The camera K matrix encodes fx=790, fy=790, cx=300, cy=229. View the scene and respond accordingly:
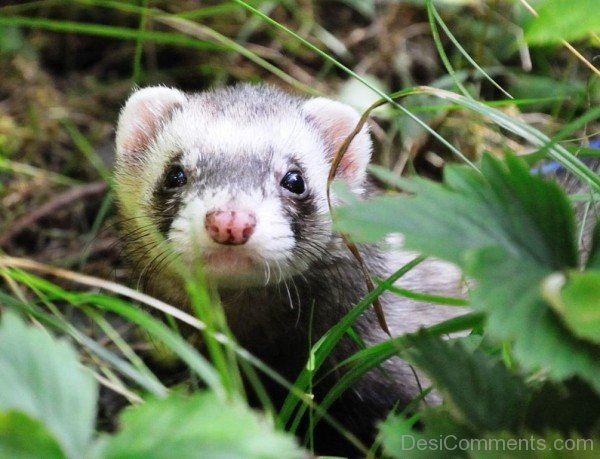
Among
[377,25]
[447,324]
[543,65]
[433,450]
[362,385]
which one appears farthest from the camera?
[377,25]

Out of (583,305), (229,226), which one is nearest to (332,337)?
(229,226)

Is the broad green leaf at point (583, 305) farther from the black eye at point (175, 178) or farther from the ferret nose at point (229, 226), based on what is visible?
the black eye at point (175, 178)

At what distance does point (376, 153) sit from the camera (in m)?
3.39

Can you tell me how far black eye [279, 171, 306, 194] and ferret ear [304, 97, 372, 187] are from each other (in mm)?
210

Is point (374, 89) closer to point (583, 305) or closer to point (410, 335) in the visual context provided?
point (410, 335)

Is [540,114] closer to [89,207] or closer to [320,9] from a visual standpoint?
[320,9]

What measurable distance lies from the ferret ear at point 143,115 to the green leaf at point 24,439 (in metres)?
1.48

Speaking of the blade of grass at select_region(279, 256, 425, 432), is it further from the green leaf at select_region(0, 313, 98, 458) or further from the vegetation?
the green leaf at select_region(0, 313, 98, 458)

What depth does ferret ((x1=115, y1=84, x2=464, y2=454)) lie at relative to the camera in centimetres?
188

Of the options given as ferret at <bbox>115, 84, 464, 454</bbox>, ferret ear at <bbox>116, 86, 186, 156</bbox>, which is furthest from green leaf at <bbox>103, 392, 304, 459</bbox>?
ferret ear at <bbox>116, 86, 186, 156</bbox>

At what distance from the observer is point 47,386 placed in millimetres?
1053

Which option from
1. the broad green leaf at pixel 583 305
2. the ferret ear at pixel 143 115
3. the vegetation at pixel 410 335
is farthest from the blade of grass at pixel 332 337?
the ferret ear at pixel 143 115

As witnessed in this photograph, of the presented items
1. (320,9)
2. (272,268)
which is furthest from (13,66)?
(272,268)

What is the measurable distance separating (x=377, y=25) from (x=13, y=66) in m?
1.74
